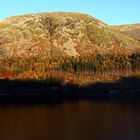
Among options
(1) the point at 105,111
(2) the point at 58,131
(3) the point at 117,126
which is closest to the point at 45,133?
(2) the point at 58,131

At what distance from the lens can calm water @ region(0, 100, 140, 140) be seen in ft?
330

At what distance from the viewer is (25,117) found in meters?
140

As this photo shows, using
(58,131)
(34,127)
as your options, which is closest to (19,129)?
(34,127)

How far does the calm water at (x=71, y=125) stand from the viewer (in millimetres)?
100475

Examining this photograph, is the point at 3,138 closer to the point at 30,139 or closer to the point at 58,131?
the point at 30,139

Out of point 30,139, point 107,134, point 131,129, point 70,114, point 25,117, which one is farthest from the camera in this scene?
point 70,114

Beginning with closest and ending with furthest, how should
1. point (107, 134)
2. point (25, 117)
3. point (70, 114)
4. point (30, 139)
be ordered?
point (30, 139), point (107, 134), point (25, 117), point (70, 114)

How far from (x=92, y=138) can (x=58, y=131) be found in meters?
14.3

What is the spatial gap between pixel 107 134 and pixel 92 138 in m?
7.00

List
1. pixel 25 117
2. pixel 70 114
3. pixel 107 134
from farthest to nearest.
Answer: pixel 70 114, pixel 25 117, pixel 107 134

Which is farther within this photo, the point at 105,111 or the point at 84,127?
the point at 105,111

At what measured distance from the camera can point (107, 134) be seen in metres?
102

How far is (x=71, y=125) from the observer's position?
119938 mm

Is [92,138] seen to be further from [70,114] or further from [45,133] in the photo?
[70,114]
